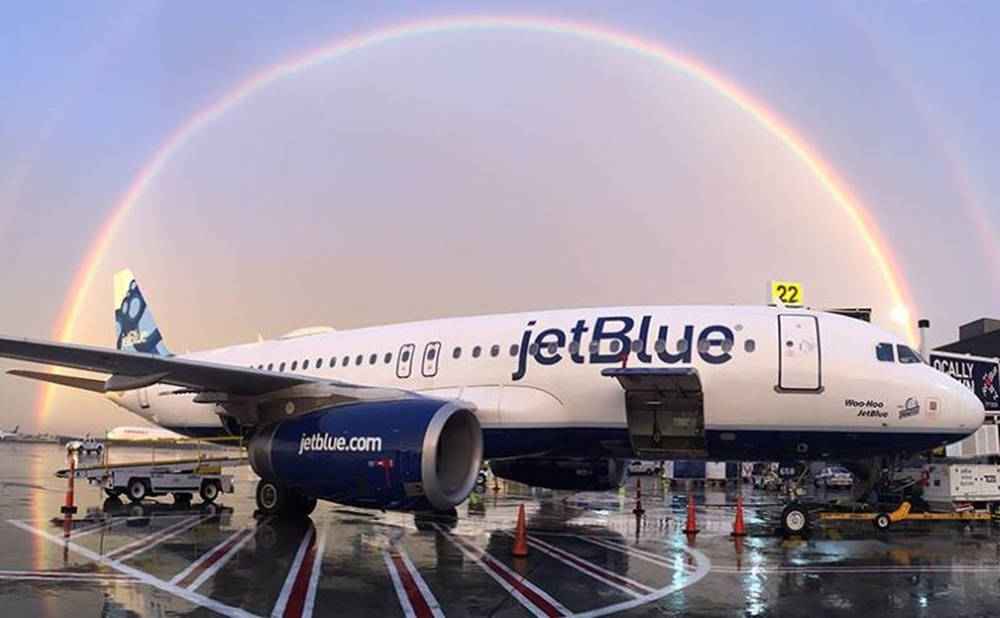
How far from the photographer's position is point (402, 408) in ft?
41.6

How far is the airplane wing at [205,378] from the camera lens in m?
12.9

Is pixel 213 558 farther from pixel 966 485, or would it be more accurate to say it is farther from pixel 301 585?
pixel 966 485

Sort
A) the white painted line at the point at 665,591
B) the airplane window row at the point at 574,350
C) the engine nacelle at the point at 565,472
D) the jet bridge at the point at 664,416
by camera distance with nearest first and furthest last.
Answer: the white painted line at the point at 665,591 → the jet bridge at the point at 664,416 → the airplane window row at the point at 574,350 → the engine nacelle at the point at 565,472

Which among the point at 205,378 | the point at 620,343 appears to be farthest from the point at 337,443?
the point at 620,343

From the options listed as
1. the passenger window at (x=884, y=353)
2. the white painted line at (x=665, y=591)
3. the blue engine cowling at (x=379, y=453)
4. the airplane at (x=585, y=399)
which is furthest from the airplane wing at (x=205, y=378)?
the passenger window at (x=884, y=353)

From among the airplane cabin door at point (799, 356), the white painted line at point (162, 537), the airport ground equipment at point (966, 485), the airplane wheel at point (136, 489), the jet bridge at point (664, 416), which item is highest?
the airplane cabin door at point (799, 356)

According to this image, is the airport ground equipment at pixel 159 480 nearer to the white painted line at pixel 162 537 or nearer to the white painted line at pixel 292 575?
the white painted line at pixel 162 537

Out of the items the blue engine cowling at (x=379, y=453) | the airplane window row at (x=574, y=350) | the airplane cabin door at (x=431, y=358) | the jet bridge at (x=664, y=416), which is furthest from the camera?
the airplane cabin door at (x=431, y=358)

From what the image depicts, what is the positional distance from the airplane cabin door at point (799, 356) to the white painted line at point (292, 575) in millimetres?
7684

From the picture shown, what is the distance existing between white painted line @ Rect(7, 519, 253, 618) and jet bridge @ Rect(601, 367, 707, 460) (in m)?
7.14

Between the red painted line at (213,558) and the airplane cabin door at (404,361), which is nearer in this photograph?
the red painted line at (213,558)

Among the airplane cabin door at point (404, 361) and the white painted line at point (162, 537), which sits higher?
the airplane cabin door at point (404, 361)

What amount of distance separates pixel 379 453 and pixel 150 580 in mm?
3629

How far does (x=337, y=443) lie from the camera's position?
1279cm
